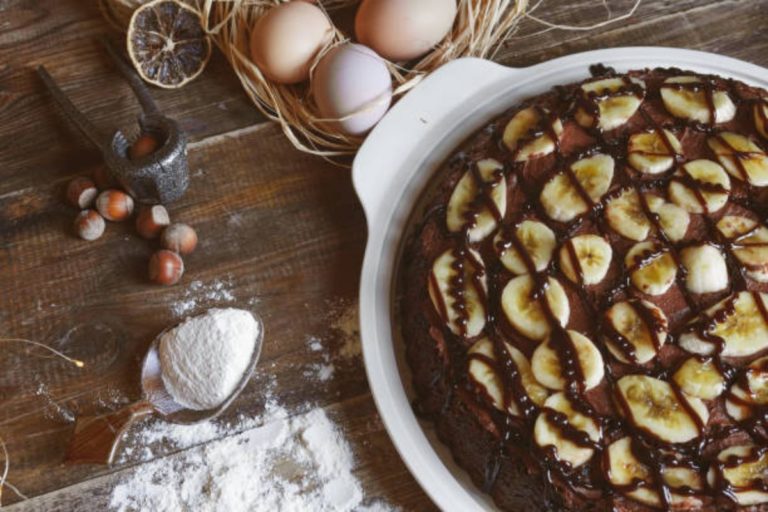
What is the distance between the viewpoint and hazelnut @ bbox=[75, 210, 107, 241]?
7.45 feet

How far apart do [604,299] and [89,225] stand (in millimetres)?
1430

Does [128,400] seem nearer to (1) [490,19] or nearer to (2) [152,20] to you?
(2) [152,20]

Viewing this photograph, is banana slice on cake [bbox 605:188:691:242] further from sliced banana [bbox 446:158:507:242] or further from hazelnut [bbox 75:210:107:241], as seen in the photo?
hazelnut [bbox 75:210:107:241]

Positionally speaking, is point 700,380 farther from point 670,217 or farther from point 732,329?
point 670,217

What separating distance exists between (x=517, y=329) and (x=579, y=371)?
6.7 inches

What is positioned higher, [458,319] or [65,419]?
[458,319]

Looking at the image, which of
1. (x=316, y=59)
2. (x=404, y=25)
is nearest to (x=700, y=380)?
(x=404, y=25)

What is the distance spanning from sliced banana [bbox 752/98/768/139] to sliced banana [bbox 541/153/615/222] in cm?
40

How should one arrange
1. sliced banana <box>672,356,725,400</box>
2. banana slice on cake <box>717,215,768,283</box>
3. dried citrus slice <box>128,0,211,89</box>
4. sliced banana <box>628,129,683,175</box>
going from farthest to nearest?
1. dried citrus slice <box>128,0,211,89</box>
2. sliced banana <box>628,129,683,175</box>
3. banana slice on cake <box>717,215,768,283</box>
4. sliced banana <box>672,356,725,400</box>

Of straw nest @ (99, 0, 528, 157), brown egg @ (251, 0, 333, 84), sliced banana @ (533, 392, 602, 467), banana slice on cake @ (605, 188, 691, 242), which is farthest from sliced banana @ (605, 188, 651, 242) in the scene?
brown egg @ (251, 0, 333, 84)

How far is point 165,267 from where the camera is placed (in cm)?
221

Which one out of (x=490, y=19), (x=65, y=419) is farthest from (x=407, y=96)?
(x=65, y=419)

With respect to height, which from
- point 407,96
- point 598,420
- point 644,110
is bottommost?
point 598,420

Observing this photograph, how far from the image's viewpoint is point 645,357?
1.82 m
